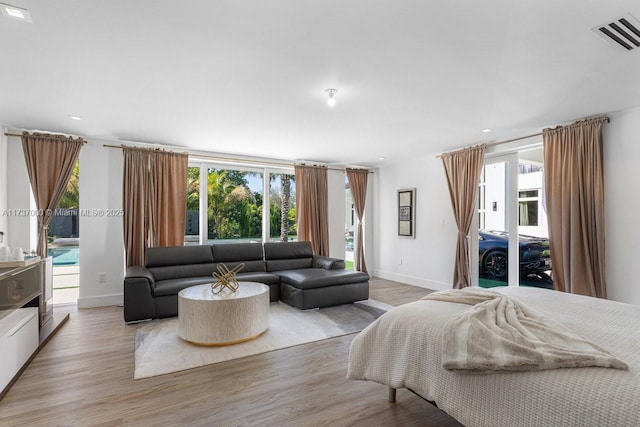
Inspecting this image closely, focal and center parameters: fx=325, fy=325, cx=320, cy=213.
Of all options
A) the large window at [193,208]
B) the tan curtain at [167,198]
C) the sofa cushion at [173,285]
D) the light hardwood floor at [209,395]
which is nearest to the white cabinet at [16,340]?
the light hardwood floor at [209,395]

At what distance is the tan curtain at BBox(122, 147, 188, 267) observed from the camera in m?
4.68

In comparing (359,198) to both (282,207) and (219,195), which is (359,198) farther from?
(219,195)

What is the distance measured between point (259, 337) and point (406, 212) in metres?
3.95

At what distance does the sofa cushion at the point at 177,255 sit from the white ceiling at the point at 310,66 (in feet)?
5.40

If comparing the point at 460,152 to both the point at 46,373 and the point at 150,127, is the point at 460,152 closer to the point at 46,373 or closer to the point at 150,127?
the point at 150,127

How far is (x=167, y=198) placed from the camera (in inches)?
194

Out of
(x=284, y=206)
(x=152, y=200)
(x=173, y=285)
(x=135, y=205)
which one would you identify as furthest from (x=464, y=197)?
(x=135, y=205)

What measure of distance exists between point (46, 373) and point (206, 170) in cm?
357

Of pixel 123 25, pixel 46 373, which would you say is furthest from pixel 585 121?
pixel 46 373

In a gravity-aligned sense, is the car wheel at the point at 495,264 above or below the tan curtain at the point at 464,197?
below

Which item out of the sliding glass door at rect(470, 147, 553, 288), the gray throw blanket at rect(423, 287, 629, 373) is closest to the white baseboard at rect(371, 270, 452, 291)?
the sliding glass door at rect(470, 147, 553, 288)

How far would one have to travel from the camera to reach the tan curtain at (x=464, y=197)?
494 cm

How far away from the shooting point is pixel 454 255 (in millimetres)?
5336

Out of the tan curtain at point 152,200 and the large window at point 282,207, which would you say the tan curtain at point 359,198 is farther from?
the tan curtain at point 152,200
